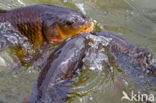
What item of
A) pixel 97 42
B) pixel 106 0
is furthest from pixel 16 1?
pixel 97 42

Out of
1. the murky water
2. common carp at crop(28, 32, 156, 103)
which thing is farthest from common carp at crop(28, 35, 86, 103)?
the murky water

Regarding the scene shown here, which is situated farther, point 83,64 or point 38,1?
point 38,1

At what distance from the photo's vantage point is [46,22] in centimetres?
362

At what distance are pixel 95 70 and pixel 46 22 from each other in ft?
2.34

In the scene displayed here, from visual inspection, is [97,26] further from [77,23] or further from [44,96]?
[44,96]

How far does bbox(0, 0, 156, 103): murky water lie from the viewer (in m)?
3.10

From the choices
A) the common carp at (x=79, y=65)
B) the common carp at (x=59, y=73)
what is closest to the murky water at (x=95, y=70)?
the common carp at (x=79, y=65)

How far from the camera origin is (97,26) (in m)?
4.52

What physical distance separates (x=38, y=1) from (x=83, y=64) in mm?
2353

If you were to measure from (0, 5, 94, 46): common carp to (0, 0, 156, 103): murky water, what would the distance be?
0.31 meters

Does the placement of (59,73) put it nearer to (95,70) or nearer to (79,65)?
(79,65)

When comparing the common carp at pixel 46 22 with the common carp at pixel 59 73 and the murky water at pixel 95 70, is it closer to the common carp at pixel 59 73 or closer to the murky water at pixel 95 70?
the murky water at pixel 95 70

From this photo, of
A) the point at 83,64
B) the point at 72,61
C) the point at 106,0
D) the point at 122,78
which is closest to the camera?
the point at 72,61

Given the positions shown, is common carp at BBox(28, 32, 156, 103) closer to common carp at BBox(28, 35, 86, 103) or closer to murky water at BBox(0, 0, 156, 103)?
common carp at BBox(28, 35, 86, 103)
